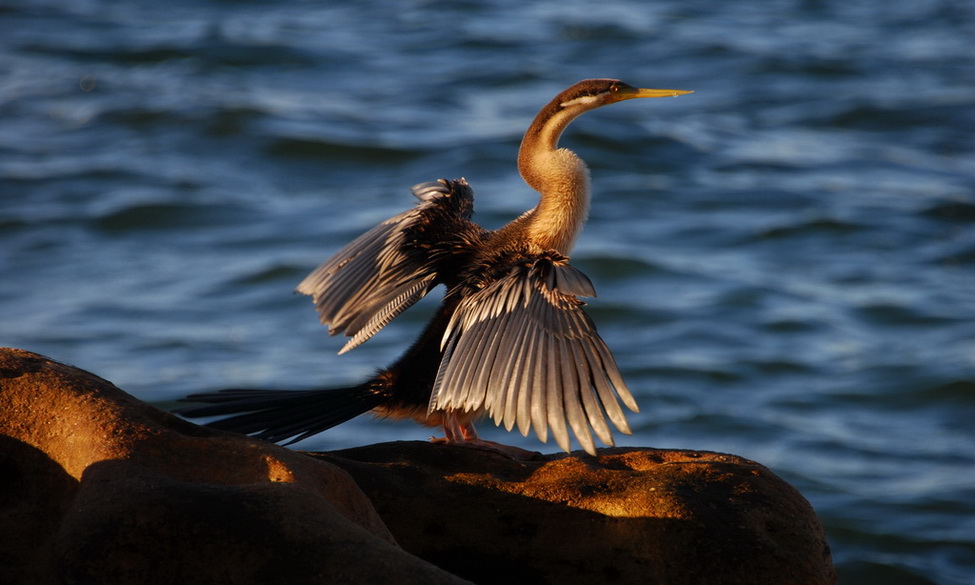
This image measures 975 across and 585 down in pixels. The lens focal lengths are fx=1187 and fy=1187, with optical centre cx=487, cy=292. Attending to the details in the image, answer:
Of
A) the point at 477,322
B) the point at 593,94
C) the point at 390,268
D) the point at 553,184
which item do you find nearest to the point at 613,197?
the point at 593,94

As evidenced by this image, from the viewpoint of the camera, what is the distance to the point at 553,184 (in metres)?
4.89

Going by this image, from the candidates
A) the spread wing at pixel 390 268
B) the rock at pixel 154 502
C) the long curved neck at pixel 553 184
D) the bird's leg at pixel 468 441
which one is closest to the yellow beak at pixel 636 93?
the long curved neck at pixel 553 184

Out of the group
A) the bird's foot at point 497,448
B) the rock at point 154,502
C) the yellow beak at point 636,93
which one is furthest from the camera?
the yellow beak at point 636,93

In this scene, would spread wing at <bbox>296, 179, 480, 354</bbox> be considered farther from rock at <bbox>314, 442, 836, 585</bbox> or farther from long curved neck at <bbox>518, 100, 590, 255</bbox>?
rock at <bbox>314, 442, 836, 585</bbox>

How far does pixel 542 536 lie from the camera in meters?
3.54

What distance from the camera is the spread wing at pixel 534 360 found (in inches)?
150

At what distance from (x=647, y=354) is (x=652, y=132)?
4.64 meters

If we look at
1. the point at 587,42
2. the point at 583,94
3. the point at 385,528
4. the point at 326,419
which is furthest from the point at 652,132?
the point at 385,528

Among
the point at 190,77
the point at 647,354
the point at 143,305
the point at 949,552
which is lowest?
the point at 949,552

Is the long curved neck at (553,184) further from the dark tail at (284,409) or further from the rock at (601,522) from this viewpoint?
the rock at (601,522)

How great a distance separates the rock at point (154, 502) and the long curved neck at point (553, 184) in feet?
5.92

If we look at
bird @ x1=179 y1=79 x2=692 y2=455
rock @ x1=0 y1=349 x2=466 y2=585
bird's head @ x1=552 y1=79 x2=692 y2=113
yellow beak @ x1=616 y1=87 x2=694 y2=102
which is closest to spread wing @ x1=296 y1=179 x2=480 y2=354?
bird @ x1=179 y1=79 x2=692 y2=455

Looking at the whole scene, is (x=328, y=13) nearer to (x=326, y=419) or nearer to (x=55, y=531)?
(x=326, y=419)

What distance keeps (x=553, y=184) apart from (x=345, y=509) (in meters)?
Answer: 2.09
